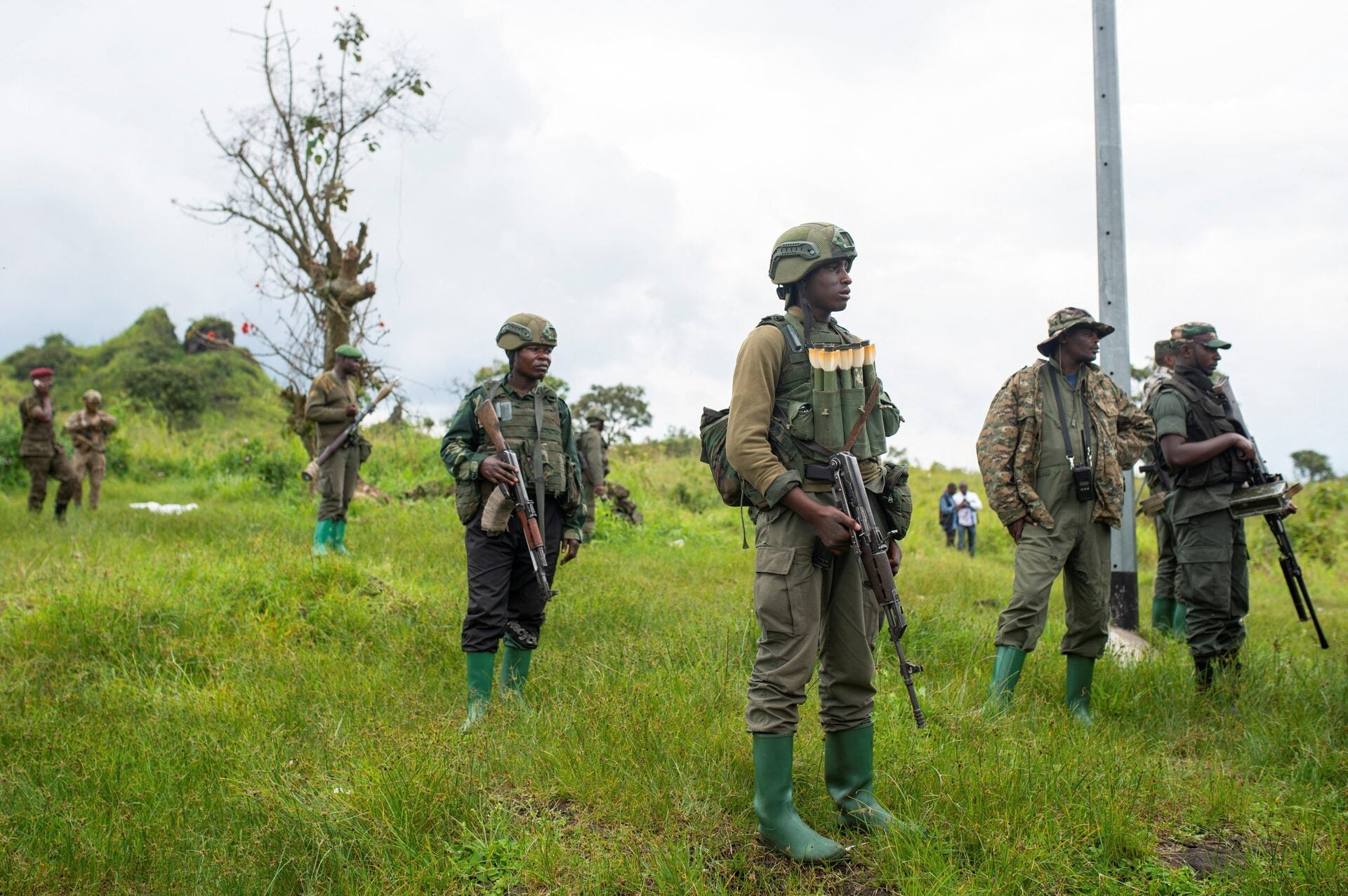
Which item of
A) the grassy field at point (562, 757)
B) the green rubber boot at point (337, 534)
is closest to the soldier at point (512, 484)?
the grassy field at point (562, 757)

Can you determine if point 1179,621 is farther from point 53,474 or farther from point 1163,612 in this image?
point 53,474

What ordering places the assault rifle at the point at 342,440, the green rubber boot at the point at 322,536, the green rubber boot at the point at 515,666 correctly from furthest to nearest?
the green rubber boot at the point at 322,536 < the assault rifle at the point at 342,440 < the green rubber boot at the point at 515,666

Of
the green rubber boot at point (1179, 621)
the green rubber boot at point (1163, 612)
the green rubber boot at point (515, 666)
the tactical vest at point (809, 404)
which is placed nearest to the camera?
the tactical vest at point (809, 404)

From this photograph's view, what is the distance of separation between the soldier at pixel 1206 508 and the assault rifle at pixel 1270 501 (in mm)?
89

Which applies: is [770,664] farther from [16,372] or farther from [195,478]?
[16,372]

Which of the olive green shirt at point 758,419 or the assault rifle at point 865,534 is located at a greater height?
the olive green shirt at point 758,419

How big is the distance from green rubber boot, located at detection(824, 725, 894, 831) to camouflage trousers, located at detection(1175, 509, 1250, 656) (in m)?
3.20

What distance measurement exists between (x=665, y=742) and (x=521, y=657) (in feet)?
4.72

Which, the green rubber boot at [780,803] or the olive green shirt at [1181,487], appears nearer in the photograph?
the green rubber boot at [780,803]

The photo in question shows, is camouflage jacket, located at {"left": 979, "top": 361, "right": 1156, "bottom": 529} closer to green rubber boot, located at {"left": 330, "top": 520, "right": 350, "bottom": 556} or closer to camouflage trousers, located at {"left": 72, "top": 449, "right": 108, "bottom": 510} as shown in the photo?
green rubber boot, located at {"left": 330, "top": 520, "right": 350, "bottom": 556}

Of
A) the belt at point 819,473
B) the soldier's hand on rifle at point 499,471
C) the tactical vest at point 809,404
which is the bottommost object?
the belt at point 819,473

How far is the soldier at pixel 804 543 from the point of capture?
10.5ft

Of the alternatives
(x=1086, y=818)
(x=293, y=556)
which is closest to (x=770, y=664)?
(x=1086, y=818)

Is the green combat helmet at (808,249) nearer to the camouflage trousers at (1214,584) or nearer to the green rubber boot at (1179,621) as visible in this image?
the camouflage trousers at (1214,584)
